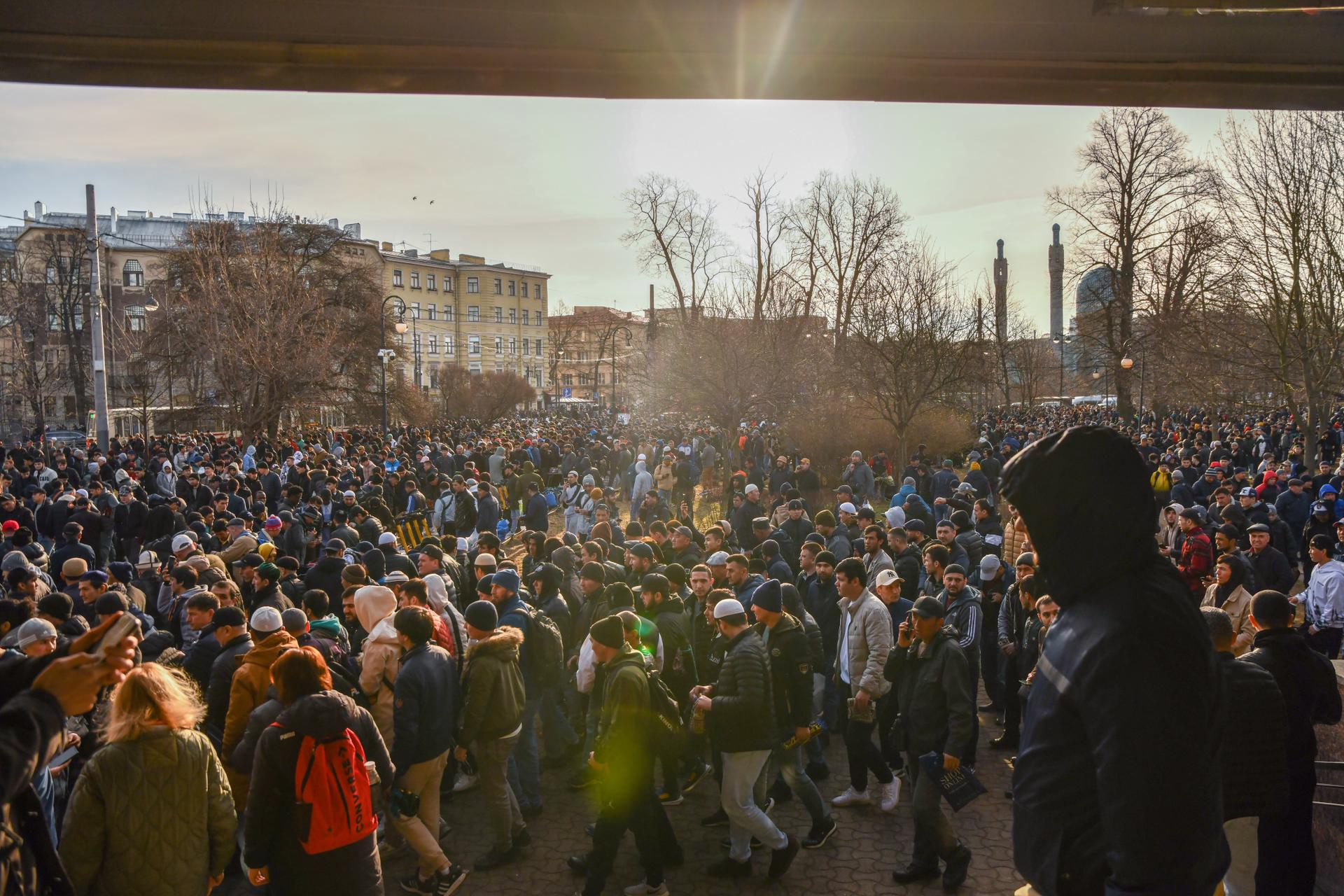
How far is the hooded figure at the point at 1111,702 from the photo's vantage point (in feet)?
5.36

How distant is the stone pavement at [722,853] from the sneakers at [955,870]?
0.10 meters

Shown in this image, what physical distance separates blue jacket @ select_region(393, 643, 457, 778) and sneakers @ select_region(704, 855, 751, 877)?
191 centimetres

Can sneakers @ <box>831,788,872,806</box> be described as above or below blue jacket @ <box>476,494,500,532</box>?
below

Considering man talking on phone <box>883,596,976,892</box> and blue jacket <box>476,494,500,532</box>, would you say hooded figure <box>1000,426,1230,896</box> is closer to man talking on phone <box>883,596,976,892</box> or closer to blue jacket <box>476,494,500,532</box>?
man talking on phone <box>883,596,976,892</box>

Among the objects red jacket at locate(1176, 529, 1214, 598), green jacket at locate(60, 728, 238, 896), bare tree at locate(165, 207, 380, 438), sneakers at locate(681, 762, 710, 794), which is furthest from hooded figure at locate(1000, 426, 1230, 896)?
bare tree at locate(165, 207, 380, 438)

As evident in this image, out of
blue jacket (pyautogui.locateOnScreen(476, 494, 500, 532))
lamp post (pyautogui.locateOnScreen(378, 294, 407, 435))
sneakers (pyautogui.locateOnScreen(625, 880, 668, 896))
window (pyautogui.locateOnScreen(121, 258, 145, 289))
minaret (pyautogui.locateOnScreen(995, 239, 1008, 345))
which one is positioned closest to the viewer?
sneakers (pyautogui.locateOnScreen(625, 880, 668, 896))

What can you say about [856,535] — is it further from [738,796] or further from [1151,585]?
Result: [1151,585]

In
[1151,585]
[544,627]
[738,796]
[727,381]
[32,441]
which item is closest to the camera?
[1151,585]

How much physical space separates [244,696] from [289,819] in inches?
47.9

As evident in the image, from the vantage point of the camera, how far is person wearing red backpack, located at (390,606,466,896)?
5195 millimetres

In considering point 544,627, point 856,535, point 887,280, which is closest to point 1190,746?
point 544,627

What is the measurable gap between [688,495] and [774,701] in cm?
1450

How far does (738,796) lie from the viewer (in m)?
5.26

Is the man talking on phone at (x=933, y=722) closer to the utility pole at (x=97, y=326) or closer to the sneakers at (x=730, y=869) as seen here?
the sneakers at (x=730, y=869)
